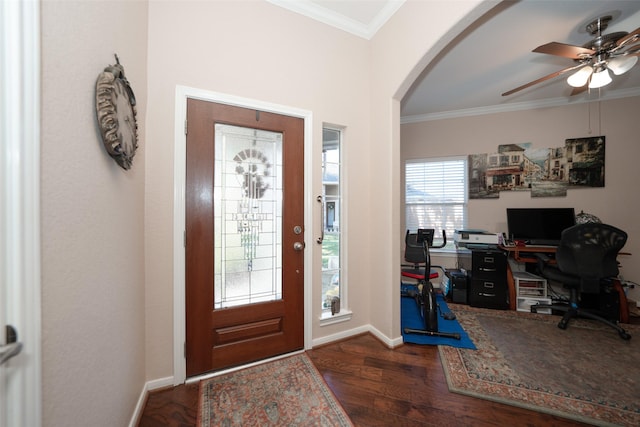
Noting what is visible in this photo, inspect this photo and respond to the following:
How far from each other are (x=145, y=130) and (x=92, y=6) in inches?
28.6

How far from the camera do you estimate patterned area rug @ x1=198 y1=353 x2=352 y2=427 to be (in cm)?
136

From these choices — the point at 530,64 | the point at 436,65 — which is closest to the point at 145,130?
the point at 436,65

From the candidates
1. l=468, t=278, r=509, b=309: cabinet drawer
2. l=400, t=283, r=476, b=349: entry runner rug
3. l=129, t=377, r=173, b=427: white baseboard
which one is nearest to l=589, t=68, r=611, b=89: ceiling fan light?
l=468, t=278, r=509, b=309: cabinet drawer

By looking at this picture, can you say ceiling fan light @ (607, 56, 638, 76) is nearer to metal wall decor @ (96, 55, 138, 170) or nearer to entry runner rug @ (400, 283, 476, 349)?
entry runner rug @ (400, 283, 476, 349)

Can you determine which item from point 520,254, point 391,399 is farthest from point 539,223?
point 391,399

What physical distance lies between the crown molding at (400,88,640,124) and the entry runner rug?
2.92 m

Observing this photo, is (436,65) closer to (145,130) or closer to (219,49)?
(219,49)

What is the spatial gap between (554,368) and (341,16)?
3503mm

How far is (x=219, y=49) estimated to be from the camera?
1.74 metres

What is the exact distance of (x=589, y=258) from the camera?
7.61ft

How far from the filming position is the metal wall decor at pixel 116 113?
0.94m

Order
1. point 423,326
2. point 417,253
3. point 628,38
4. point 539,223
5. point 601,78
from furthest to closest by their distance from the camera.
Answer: point 539,223
point 417,253
point 423,326
point 601,78
point 628,38

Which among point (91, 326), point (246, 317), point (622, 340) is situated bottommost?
point (622, 340)

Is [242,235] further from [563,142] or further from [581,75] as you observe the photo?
[563,142]
